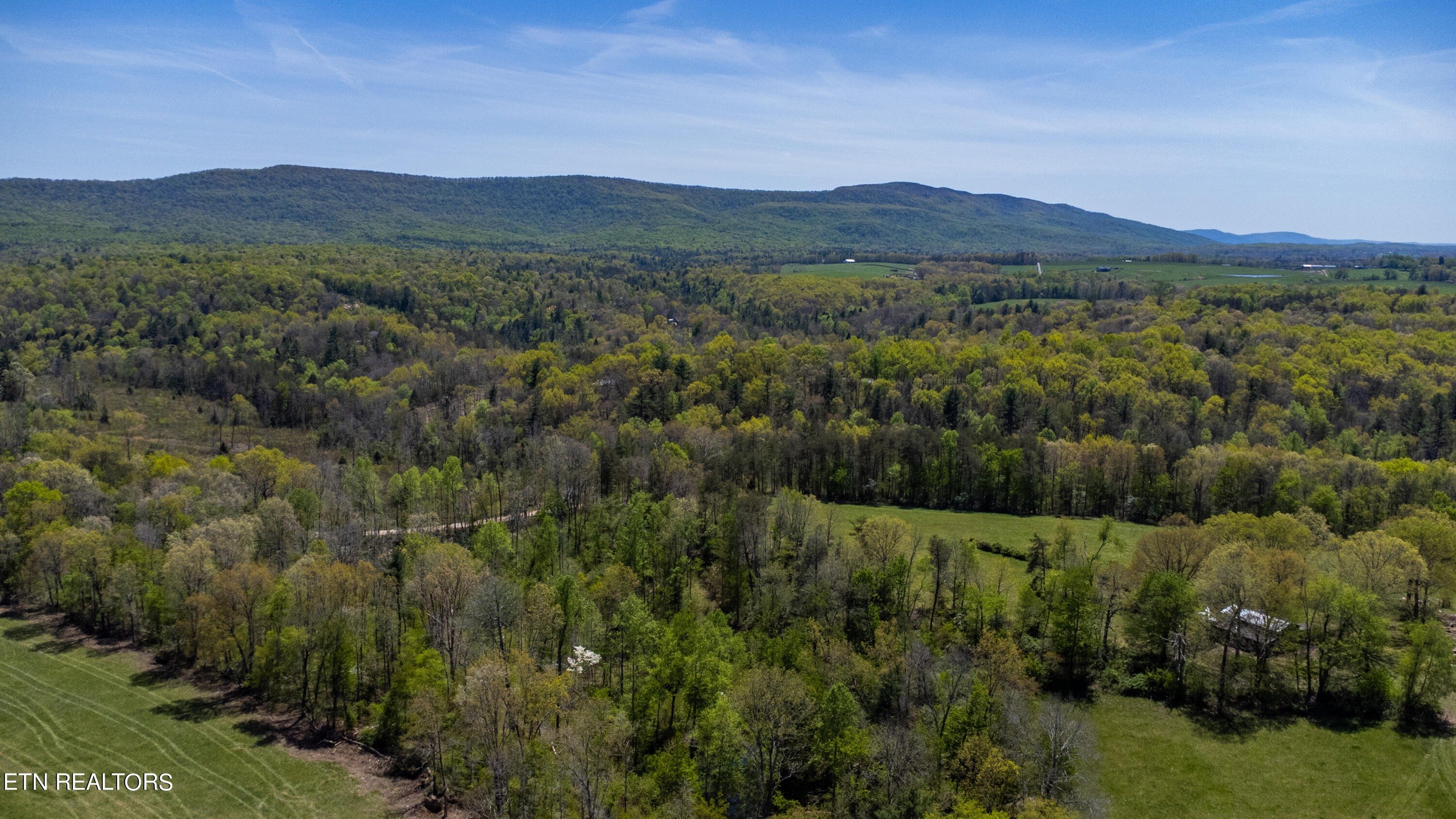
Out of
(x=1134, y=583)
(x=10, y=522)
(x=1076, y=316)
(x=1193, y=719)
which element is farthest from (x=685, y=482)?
(x=1076, y=316)

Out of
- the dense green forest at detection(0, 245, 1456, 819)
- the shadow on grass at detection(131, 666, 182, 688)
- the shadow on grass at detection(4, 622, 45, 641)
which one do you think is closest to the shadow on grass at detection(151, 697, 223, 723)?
the dense green forest at detection(0, 245, 1456, 819)

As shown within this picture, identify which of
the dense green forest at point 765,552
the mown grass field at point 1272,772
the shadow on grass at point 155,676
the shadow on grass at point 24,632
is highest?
the dense green forest at point 765,552

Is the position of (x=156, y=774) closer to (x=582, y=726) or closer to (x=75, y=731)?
(x=75, y=731)

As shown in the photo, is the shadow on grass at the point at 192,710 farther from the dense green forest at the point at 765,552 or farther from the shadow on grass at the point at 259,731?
the dense green forest at the point at 765,552

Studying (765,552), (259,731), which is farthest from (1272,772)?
(259,731)

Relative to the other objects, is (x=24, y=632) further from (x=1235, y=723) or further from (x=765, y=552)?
(x=1235, y=723)

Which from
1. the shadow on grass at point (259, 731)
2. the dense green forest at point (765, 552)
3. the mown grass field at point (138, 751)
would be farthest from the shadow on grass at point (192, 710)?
the dense green forest at point (765, 552)

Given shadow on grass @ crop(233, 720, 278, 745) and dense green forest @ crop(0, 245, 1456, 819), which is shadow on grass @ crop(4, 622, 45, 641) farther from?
shadow on grass @ crop(233, 720, 278, 745)
